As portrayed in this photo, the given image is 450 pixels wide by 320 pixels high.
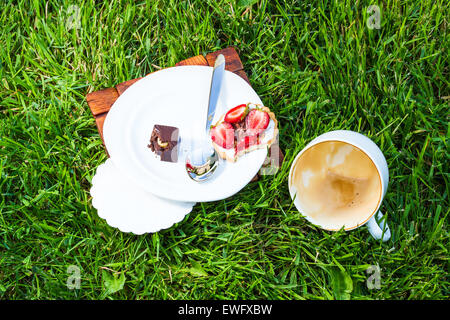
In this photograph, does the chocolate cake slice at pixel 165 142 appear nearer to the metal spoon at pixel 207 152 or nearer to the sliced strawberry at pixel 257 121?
the metal spoon at pixel 207 152

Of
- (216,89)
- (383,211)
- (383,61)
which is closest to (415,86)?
(383,61)

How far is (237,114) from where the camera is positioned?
72.6 inches

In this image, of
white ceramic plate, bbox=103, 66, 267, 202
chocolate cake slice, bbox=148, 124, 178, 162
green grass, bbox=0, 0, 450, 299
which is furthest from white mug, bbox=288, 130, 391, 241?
chocolate cake slice, bbox=148, 124, 178, 162

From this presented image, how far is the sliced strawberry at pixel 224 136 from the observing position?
182 centimetres

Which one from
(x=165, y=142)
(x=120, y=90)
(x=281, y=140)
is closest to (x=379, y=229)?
(x=281, y=140)

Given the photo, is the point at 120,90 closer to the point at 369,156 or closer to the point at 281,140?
the point at 281,140

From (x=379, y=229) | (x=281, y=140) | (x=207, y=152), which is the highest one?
(x=207, y=152)

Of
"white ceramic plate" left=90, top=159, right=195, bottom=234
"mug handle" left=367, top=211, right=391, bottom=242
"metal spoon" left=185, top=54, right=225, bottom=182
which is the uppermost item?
"metal spoon" left=185, top=54, right=225, bottom=182

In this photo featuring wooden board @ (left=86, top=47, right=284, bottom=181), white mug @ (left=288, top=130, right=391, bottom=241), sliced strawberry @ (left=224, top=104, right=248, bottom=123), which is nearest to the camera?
white mug @ (left=288, top=130, right=391, bottom=241)

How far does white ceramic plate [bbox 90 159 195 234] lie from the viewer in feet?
5.87

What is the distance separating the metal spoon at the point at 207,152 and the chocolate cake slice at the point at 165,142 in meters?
0.07

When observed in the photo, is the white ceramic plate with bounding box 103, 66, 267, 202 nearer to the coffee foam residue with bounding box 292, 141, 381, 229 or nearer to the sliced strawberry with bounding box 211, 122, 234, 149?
the sliced strawberry with bounding box 211, 122, 234, 149

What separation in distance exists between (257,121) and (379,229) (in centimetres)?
64

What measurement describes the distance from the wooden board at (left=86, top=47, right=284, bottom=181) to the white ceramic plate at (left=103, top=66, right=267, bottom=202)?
165 mm
